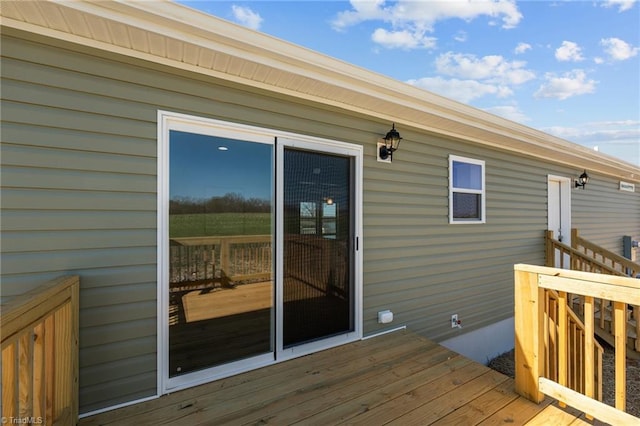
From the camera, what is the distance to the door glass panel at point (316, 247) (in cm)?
257

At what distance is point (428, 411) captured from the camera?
6.24ft

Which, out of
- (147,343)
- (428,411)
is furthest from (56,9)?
(428,411)

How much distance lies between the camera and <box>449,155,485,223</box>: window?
3912 millimetres

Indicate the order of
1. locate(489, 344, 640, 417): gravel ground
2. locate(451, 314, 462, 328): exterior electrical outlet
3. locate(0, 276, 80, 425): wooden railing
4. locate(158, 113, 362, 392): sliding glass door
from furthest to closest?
1. locate(451, 314, 462, 328): exterior electrical outlet
2. locate(489, 344, 640, 417): gravel ground
3. locate(158, 113, 362, 392): sliding glass door
4. locate(0, 276, 80, 425): wooden railing

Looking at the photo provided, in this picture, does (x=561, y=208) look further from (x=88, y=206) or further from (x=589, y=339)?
(x=88, y=206)

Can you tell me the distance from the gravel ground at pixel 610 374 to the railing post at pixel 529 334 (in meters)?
2.28

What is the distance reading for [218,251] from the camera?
226 centimetres

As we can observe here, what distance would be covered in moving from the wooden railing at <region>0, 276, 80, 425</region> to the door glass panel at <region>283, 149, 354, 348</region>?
142 cm

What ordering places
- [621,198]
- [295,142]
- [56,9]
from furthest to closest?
[621,198] < [295,142] < [56,9]

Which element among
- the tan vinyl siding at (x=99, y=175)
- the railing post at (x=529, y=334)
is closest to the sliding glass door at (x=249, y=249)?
the tan vinyl siding at (x=99, y=175)

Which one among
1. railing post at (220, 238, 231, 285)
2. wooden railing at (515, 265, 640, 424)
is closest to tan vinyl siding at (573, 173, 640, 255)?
wooden railing at (515, 265, 640, 424)

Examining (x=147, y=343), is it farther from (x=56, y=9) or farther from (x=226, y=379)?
(x=56, y=9)

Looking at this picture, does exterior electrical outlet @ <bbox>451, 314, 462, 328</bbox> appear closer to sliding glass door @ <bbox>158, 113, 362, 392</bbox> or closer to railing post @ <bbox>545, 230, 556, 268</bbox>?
sliding glass door @ <bbox>158, 113, 362, 392</bbox>

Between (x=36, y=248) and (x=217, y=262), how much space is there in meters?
1.05
